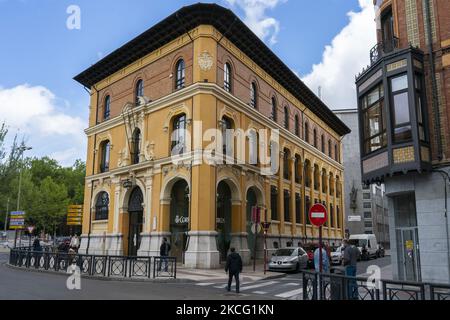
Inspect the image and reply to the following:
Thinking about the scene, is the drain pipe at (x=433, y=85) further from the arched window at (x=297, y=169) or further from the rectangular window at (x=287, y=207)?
the arched window at (x=297, y=169)

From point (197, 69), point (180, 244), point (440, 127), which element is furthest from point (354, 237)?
point (440, 127)

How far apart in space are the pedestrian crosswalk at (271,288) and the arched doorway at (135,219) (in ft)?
40.5

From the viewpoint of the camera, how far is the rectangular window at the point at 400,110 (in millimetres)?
14688

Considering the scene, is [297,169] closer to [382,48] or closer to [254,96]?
[254,96]

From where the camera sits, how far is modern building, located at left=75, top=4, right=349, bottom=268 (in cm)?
2416

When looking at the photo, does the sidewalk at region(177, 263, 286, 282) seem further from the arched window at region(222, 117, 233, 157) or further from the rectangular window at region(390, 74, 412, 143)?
the rectangular window at region(390, 74, 412, 143)

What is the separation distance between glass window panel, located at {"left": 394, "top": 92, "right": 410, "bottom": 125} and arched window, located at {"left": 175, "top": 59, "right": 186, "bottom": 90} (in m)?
14.3

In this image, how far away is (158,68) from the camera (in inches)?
1091

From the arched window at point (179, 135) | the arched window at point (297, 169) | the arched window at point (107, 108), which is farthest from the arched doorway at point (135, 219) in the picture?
the arched window at point (297, 169)

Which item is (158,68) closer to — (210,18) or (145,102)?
(145,102)

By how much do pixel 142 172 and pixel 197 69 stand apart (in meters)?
7.74

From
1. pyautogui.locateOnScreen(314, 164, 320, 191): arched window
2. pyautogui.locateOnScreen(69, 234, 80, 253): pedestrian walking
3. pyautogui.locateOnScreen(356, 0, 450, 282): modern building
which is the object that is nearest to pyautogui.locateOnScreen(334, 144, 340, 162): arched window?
pyautogui.locateOnScreen(314, 164, 320, 191): arched window

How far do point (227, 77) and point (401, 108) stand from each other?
13650 millimetres

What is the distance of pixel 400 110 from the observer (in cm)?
1495
